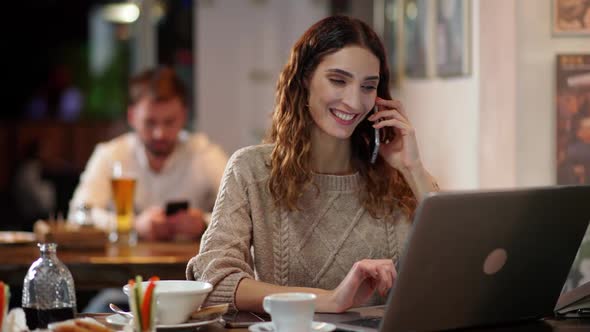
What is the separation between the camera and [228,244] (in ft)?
7.34

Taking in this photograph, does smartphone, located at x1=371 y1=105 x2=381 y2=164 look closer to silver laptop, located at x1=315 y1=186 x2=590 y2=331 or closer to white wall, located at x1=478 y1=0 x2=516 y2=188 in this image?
silver laptop, located at x1=315 y1=186 x2=590 y2=331

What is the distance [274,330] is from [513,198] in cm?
47

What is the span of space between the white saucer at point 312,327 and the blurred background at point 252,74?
5.37ft

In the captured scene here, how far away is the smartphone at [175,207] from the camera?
3.79 meters

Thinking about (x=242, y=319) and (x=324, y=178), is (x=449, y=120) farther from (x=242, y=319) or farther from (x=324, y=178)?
(x=242, y=319)

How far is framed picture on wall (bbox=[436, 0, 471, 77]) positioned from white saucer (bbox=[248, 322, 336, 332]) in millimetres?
2257

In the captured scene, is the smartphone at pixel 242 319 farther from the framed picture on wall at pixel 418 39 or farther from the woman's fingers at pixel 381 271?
the framed picture on wall at pixel 418 39

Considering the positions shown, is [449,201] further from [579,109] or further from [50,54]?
[50,54]

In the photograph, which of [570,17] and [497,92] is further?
[497,92]

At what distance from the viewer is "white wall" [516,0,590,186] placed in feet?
10.4

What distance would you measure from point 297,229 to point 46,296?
29.2 inches

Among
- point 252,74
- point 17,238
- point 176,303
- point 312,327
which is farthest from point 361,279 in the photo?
point 252,74

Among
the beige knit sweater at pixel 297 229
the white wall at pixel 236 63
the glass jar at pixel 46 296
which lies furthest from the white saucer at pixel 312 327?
the white wall at pixel 236 63

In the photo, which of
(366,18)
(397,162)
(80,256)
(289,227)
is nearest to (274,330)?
(289,227)
